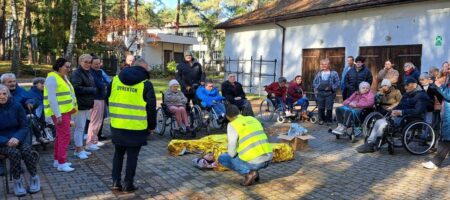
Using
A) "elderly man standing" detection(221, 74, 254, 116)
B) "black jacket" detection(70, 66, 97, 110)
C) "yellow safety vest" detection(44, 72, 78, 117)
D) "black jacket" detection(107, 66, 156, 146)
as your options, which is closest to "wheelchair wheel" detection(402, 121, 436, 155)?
"elderly man standing" detection(221, 74, 254, 116)

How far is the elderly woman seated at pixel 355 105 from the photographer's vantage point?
Answer: 805 centimetres

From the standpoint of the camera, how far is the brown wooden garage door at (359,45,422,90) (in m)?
12.5

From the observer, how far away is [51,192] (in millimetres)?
4727

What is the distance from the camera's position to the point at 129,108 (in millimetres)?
4605

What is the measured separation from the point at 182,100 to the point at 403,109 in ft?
13.5

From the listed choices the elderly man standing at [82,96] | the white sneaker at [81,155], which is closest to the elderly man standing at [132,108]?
the elderly man standing at [82,96]

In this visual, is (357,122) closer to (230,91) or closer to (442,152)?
(442,152)

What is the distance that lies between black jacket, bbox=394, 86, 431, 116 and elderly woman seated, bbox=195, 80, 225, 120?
354 cm

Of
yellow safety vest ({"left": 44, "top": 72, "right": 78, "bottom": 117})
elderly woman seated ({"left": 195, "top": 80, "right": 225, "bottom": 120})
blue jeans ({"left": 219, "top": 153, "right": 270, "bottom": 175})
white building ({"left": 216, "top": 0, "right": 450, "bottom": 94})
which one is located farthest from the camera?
white building ({"left": 216, "top": 0, "right": 450, "bottom": 94})

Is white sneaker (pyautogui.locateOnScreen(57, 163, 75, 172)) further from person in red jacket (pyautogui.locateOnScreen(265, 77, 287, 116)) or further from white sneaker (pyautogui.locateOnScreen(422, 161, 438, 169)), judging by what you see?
person in red jacket (pyautogui.locateOnScreen(265, 77, 287, 116))

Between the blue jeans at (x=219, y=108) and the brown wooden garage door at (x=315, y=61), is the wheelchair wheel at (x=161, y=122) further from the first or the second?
the brown wooden garage door at (x=315, y=61)

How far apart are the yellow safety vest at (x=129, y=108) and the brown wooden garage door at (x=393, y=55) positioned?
995 cm

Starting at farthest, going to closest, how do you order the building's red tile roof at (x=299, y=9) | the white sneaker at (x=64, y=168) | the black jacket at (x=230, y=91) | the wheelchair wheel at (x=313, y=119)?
the building's red tile roof at (x=299, y=9), the wheelchair wheel at (x=313, y=119), the black jacket at (x=230, y=91), the white sneaker at (x=64, y=168)

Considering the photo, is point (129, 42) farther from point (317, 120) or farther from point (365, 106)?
point (365, 106)
